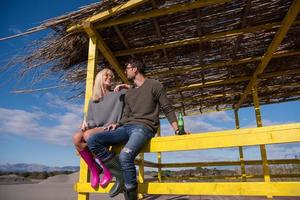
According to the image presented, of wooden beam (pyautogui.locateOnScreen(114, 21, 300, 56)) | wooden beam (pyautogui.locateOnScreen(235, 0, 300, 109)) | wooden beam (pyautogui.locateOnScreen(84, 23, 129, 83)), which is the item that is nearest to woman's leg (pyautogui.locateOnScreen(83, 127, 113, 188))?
wooden beam (pyautogui.locateOnScreen(84, 23, 129, 83))

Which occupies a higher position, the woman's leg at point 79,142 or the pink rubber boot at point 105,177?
the woman's leg at point 79,142

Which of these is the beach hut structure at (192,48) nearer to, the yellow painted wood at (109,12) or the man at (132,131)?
the yellow painted wood at (109,12)

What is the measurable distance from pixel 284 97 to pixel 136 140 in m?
6.31

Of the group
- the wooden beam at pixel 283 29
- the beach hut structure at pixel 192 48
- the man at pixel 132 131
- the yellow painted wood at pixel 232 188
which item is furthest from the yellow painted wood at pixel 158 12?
the yellow painted wood at pixel 232 188

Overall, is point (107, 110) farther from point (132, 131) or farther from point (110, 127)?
point (132, 131)

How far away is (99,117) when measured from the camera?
9.57 ft

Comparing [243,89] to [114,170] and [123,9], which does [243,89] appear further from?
[114,170]

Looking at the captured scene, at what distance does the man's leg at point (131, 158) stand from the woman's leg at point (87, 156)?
444 mm

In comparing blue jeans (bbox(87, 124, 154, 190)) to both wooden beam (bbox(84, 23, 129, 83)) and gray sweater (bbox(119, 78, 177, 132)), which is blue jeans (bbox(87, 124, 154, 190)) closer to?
gray sweater (bbox(119, 78, 177, 132))

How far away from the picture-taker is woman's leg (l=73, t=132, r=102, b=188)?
2712mm

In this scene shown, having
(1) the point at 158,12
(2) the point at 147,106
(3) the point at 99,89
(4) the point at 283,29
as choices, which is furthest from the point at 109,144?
(4) the point at 283,29

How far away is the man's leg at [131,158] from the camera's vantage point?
236 centimetres

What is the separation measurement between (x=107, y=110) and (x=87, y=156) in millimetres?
553

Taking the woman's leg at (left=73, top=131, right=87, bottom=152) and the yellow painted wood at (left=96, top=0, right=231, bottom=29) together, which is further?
the yellow painted wood at (left=96, top=0, right=231, bottom=29)
